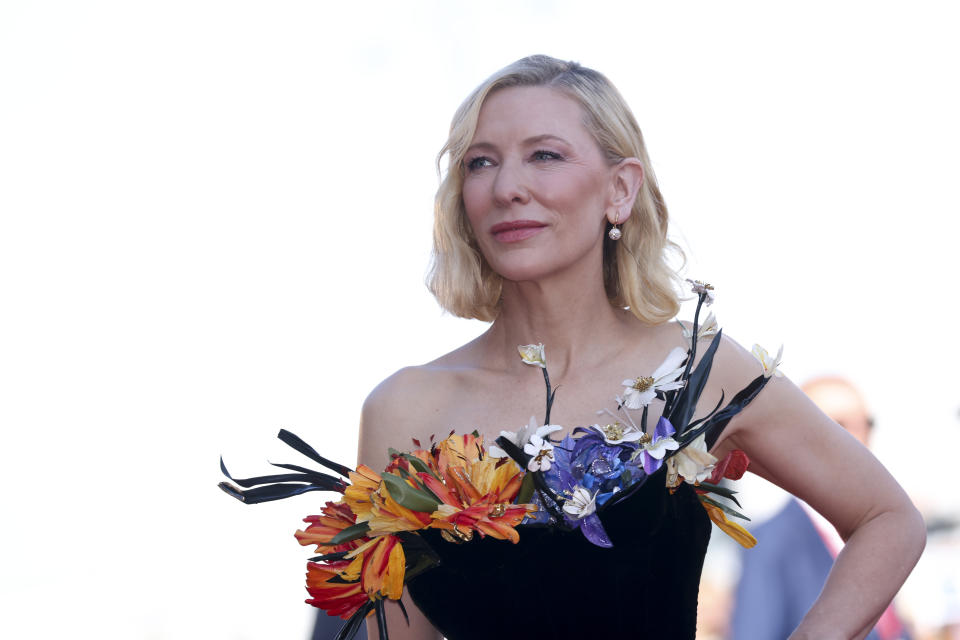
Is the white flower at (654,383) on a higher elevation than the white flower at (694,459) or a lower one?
higher

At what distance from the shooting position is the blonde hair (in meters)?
1.70

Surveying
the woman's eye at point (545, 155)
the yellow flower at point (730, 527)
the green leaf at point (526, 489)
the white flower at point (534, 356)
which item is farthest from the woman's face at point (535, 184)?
the yellow flower at point (730, 527)

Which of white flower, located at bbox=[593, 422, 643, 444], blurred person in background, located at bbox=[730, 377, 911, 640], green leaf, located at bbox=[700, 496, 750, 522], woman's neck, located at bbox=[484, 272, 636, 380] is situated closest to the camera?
white flower, located at bbox=[593, 422, 643, 444]

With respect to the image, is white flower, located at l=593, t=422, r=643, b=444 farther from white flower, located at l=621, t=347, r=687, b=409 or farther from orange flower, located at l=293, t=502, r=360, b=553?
orange flower, located at l=293, t=502, r=360, b=553

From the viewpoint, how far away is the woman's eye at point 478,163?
66.8 inches

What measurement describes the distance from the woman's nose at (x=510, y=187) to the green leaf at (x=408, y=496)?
1.61 feet

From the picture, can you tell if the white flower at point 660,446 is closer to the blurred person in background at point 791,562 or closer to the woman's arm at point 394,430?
the woman's arm at point 394,430

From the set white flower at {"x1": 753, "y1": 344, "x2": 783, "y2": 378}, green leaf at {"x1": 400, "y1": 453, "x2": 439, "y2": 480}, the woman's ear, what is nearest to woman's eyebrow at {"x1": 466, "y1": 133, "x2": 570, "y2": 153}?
the woman's ear

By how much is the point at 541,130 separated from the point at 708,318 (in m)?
0.41

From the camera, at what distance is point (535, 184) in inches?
62.9

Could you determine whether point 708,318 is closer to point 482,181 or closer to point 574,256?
point 574,256

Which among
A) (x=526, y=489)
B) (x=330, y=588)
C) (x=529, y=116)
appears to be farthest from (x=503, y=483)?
(x=529, y=116)

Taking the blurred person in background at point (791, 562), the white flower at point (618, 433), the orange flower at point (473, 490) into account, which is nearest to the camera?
the orange flower at point (473, 490)

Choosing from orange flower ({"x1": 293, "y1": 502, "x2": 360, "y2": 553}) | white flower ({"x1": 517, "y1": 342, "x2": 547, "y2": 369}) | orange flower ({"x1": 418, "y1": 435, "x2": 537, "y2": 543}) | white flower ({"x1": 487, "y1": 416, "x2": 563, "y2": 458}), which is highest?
white flower ({"x1": 517, "y1": 342, "x2": 547, "y2": 369})
